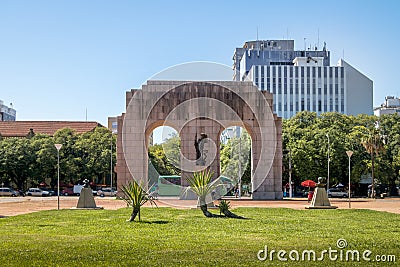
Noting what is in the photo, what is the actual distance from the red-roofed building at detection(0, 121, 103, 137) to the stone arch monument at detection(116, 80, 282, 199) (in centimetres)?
5222

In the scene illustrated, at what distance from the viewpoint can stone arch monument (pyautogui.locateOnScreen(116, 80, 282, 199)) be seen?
150 feet

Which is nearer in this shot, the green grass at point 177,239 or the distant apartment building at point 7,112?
the green grass at point 177,239

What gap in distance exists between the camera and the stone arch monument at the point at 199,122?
45750mm

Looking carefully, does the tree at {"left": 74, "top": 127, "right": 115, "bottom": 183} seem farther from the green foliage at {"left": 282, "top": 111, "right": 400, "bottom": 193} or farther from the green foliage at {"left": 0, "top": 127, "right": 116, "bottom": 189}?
the green foliage at {"left": 282, "top": 111, "right": 400, "bottom": 193}

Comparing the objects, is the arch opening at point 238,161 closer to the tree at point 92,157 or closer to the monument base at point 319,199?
the tree at point 92,157

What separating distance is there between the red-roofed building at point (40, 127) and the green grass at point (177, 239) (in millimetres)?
74781

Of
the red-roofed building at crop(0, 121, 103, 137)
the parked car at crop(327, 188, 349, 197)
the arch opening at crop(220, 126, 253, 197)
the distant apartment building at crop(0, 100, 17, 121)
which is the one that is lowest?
the parked car at crop(327, 188, 349, 197)

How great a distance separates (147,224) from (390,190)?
181ft

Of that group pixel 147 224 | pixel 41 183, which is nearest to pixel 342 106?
pixel 41 183

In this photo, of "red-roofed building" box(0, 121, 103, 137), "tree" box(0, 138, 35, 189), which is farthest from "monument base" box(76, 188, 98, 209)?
"red-roofed building" box(0, 121, 103, 137)

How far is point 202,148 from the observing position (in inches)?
1773

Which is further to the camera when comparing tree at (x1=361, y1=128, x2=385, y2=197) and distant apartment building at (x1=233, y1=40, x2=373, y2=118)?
distant apartment building at (x1=233, y1=40, x2=373, y2=118)

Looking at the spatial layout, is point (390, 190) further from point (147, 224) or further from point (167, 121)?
point (147, 224)

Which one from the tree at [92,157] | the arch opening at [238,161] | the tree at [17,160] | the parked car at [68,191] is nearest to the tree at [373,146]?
the arch opening at [238,161]
